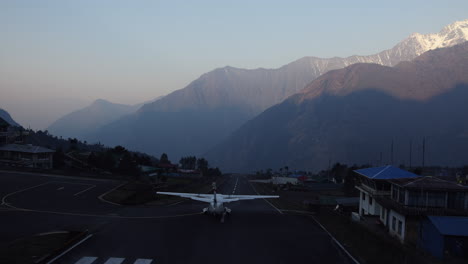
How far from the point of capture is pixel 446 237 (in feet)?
106

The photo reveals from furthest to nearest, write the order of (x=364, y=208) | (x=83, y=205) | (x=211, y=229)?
(x=364, y=208) → (x=83, y=205) → (x=211, y=229)

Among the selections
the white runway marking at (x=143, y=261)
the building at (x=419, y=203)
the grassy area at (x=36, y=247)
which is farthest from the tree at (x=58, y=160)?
the building at (x=419, y=203)

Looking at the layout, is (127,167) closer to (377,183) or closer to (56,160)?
(56,160)

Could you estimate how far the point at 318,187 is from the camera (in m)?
141

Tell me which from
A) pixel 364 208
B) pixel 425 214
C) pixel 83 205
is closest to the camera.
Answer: pixel 425 214

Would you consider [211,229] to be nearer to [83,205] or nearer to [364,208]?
[83,205]

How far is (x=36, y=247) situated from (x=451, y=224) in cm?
3389

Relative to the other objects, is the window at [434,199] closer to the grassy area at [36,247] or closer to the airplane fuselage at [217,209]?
the airplane fuselage at [217,209]

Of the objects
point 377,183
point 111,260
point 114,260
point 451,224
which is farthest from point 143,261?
point 377,183

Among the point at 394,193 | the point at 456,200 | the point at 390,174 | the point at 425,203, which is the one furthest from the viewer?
the point at 390,174

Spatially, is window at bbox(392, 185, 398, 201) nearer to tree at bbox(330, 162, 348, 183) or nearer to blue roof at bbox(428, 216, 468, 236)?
blue roof at bbox(428, 216, 468, 236)

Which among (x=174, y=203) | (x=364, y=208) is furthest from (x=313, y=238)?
(x=174, y=203)

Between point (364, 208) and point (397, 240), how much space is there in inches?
825

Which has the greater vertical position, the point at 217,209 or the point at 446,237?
the point at 446,237
